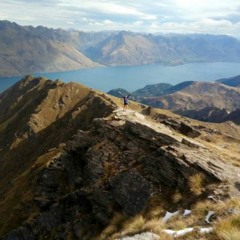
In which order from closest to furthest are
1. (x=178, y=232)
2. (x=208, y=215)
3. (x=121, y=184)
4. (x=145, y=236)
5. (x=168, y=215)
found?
(x=178, y=232) → (x=145, y=236) → (x=208, y=215) → (x=168, y=215) → (x=121, y=184)

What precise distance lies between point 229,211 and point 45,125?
156453 millimetres

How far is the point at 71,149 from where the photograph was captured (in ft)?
153

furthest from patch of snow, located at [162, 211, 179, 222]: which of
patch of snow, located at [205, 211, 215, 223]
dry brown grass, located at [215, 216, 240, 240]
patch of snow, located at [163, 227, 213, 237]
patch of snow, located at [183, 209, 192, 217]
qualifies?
dry brown grass, located at [215, 216, 240, 240]

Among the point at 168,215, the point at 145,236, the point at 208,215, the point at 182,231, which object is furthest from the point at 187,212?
the point at 145,236

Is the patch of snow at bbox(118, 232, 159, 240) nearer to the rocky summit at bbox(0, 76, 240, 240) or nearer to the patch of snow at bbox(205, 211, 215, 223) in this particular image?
the rocky summit at bbox(0, 76, 240, 240)

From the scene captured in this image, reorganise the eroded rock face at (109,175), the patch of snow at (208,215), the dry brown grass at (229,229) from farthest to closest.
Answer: the eroded rock face at (109,175) < the patch of snow at (208,215) < the dry brown grass at (229,229)

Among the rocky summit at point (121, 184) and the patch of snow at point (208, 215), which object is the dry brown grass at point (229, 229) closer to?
the rocky summit at point (121, 184)

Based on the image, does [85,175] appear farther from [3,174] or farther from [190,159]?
[3,174]

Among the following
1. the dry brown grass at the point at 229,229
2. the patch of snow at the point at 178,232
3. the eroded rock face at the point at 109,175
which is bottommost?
the eroded rock face at the point at 109,175

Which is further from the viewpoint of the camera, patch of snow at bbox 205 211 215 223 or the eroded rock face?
the eroded rock face

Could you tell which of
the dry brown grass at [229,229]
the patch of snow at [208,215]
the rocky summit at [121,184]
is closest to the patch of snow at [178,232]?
the rocky summit at [121,184]

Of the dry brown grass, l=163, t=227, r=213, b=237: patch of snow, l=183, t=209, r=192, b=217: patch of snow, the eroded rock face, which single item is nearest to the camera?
the dry brown grass

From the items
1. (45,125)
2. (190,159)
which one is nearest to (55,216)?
(190,159)

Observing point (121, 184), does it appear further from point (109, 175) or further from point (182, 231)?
point (182, 231)
